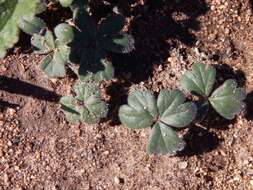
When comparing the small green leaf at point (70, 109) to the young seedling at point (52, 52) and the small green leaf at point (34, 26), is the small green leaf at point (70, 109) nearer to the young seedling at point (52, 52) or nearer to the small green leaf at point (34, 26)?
the young seedling at point (52, 52)

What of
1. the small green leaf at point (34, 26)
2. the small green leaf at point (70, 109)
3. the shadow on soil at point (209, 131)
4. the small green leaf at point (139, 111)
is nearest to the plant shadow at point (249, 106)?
the shadow on soil at point (209, 131)

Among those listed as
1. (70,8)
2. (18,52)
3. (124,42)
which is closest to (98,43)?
(124,42)

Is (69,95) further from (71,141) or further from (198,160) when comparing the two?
(198,160)

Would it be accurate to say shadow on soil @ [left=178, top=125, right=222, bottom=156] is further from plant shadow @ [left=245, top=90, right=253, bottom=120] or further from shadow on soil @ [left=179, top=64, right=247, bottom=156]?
plant shadow @ [left=245, top=90, right=253, bottom=120]

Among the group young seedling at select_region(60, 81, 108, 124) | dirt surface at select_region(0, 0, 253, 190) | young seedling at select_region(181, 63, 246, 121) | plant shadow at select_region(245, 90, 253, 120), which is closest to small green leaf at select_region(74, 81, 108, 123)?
young seedling at select_region(60, 81, 108, 124)

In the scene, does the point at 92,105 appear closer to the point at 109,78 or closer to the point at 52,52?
the point at 109,78

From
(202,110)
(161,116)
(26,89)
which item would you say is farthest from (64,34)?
(202,110)
